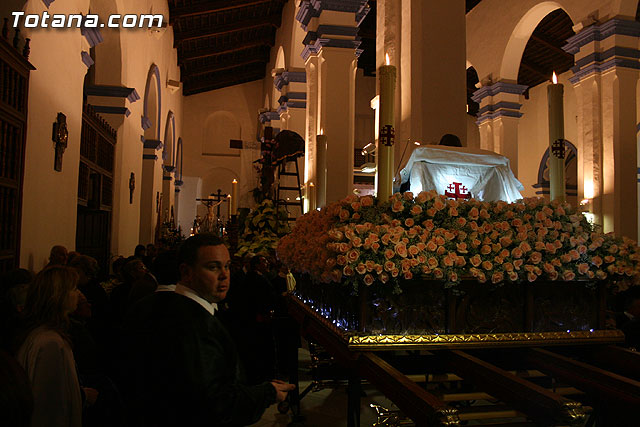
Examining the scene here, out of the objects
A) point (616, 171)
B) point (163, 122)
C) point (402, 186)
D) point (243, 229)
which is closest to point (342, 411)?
point (402, 186)

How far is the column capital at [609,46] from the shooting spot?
9.62 m

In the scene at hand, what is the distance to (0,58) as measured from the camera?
4184 millimetres

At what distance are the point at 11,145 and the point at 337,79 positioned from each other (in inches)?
230

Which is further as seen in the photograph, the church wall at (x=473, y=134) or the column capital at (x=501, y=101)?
the church wall at (x=473, y=134)

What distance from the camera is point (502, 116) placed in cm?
1278

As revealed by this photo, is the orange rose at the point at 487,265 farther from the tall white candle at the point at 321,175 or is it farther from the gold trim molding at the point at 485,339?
the tall white candle at the point at 321,175

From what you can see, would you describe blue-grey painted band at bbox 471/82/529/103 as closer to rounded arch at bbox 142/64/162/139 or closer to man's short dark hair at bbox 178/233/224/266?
rounded arch at bbox 142/64/162/139

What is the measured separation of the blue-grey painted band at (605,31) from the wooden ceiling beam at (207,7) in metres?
8.66

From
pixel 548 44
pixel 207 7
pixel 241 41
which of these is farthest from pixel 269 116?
pixel 548 44

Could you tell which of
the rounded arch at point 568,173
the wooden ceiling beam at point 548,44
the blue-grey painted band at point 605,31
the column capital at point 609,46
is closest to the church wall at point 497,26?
the blue-grey painted band at point 605,31

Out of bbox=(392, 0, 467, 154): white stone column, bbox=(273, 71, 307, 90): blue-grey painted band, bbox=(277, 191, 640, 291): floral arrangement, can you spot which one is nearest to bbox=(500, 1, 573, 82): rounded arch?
bbox=(273, 71, 307, 90): blue-grey painted band

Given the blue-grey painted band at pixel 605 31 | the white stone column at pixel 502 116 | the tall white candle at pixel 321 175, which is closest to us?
the tall white candle at pixel 321 175

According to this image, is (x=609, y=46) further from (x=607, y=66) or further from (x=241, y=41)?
(x=241, y=41)

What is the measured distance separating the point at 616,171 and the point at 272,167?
6510mm
